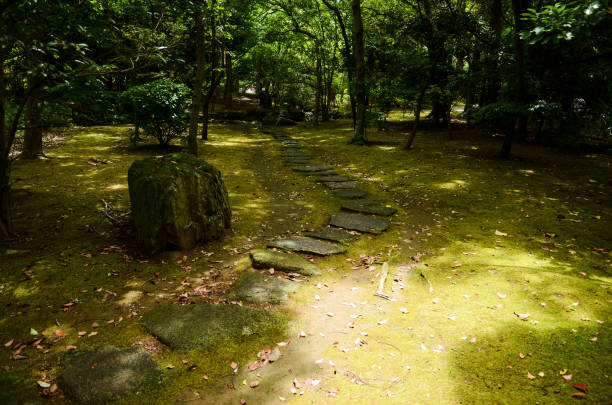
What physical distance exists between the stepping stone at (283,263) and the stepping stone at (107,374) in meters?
1.81

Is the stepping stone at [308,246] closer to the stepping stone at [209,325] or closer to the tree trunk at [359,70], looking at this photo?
the stepping stone at [209,325]

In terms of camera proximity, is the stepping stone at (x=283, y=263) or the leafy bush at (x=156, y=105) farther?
the leafy bush at (x=156, y=105)

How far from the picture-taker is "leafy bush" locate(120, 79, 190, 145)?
972 centimetres

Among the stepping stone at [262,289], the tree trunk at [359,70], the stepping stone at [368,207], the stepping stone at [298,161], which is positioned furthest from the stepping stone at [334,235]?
the tree trunk at [359,70]

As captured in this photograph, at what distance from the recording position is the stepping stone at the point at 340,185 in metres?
8.15

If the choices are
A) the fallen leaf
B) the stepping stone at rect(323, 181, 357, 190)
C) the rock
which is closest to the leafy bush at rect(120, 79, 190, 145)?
the stepping stone at rect(323, 181, 357, 190)

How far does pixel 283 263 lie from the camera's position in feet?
14.3

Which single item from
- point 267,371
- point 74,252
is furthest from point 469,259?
point 74,252

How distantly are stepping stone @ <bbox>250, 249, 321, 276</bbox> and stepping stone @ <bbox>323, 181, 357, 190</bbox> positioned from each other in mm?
3792

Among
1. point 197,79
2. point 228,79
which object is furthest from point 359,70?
Answer: point 228,79

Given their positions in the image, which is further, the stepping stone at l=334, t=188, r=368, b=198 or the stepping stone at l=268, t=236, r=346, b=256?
the stepping stone at l=334, t=188, r=368, b=198

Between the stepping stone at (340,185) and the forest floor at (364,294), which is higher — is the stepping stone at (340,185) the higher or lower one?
the higher one

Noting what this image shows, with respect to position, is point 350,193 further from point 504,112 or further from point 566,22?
point 504,112

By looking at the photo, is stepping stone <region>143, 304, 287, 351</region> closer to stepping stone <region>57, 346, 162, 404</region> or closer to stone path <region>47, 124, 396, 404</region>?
stone path <region>47, 124, 396, 404</region>
